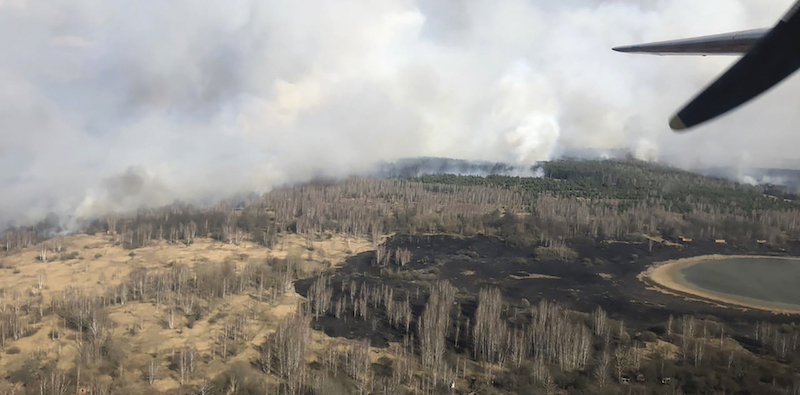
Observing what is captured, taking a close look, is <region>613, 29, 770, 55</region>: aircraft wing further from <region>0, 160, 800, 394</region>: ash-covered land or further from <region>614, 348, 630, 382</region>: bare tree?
<region>614, 348, 630, 382</region>: bare tree

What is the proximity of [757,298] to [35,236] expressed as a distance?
75.9 meters

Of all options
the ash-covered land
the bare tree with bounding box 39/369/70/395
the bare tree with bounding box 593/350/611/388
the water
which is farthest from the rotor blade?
the water

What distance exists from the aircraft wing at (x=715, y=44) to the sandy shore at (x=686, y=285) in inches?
1620

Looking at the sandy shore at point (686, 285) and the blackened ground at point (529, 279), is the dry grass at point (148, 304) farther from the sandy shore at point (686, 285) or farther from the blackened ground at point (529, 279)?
the sandy shore at point (686, 285)

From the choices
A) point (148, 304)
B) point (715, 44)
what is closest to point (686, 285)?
point (715, 44)

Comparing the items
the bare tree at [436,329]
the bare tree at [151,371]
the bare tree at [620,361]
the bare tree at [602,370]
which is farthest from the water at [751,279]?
the bare tree at [151,371]

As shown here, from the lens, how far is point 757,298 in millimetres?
37188

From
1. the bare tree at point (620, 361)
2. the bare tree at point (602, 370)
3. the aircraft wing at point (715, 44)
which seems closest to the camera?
the aircraft wing at point (715, 44)

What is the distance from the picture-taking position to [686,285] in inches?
1593

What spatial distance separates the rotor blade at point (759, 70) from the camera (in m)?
1.76

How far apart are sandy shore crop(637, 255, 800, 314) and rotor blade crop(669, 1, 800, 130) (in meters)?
42.6

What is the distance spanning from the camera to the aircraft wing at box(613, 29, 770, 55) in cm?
288

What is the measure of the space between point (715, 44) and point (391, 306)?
3027 centimetres

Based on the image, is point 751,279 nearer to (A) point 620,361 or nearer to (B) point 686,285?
(B) point 686,285
